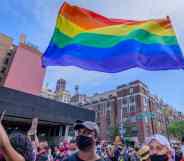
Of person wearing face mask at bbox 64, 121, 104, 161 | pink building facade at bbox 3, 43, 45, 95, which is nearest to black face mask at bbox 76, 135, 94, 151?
person wearing face mask at bbox 64, 121, 104, 161

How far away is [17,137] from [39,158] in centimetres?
484

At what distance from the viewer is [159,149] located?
8.54 ft

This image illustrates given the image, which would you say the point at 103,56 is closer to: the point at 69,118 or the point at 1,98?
the point at 1,98

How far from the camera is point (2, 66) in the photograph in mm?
40094

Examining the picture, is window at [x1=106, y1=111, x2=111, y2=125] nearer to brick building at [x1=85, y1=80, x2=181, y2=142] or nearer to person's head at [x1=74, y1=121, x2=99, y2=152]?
brick building at [x1=85, y1=80, x2=181, y2=142]

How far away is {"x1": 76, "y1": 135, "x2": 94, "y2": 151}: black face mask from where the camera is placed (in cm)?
250

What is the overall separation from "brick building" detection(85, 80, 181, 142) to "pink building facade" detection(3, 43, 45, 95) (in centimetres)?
2035

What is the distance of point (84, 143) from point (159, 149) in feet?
3.20

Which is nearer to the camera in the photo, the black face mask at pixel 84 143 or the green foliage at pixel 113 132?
the black face mask at pixel 84 143

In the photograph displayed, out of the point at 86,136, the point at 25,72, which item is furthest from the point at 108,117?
the point at 86,136

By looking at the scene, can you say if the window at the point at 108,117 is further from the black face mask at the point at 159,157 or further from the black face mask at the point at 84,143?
the black face mask at the point at 84,143

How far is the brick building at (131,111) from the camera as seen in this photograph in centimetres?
4806

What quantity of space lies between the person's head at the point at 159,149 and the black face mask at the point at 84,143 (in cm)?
80

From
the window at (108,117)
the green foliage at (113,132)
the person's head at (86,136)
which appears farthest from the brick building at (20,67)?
the person's head at (86,136)
